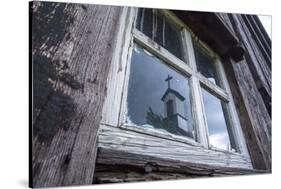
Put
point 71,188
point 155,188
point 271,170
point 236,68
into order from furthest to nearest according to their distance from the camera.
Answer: point 236,68
point 271,170
point 155,188
point 71,188

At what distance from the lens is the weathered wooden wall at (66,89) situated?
0.95 meters

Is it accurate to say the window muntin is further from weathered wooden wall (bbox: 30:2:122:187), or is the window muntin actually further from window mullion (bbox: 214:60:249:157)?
weathered wooden wall (bbox: 30:2:122:187)

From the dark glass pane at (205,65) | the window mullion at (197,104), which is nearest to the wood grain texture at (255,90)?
the dark glass pane at (205,65)

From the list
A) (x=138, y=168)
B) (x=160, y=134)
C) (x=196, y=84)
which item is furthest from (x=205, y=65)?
(x=138, y=168)

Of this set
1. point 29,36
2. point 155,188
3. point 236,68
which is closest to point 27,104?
point 29,36

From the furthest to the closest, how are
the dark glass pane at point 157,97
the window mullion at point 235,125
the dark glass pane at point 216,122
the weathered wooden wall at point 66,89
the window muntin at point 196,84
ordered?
the window mullion at point 235,125, the dark glass pane at point 216,122, the window muntin at point 196,84, the dark glass pane at point 157,97, the weathered wooden wall at point 66,89

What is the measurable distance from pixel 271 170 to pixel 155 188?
2.97ft

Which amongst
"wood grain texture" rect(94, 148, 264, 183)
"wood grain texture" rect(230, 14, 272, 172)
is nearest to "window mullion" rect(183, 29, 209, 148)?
"wood grain texture" rect(94, 148, 264, 183)

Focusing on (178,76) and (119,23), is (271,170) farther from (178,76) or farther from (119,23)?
(119,23)

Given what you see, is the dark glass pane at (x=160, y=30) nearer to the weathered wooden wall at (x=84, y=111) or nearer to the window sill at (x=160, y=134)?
the weathered wooden wall at (x=84, y=111)

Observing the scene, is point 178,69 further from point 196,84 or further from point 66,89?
point 66,89

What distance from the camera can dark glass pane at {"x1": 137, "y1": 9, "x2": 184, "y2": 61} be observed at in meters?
1.51

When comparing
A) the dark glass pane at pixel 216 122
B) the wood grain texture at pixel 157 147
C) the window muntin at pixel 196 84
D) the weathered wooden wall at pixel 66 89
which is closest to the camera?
the weathered wooden wall at pixel 66 89

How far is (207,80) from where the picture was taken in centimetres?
176
